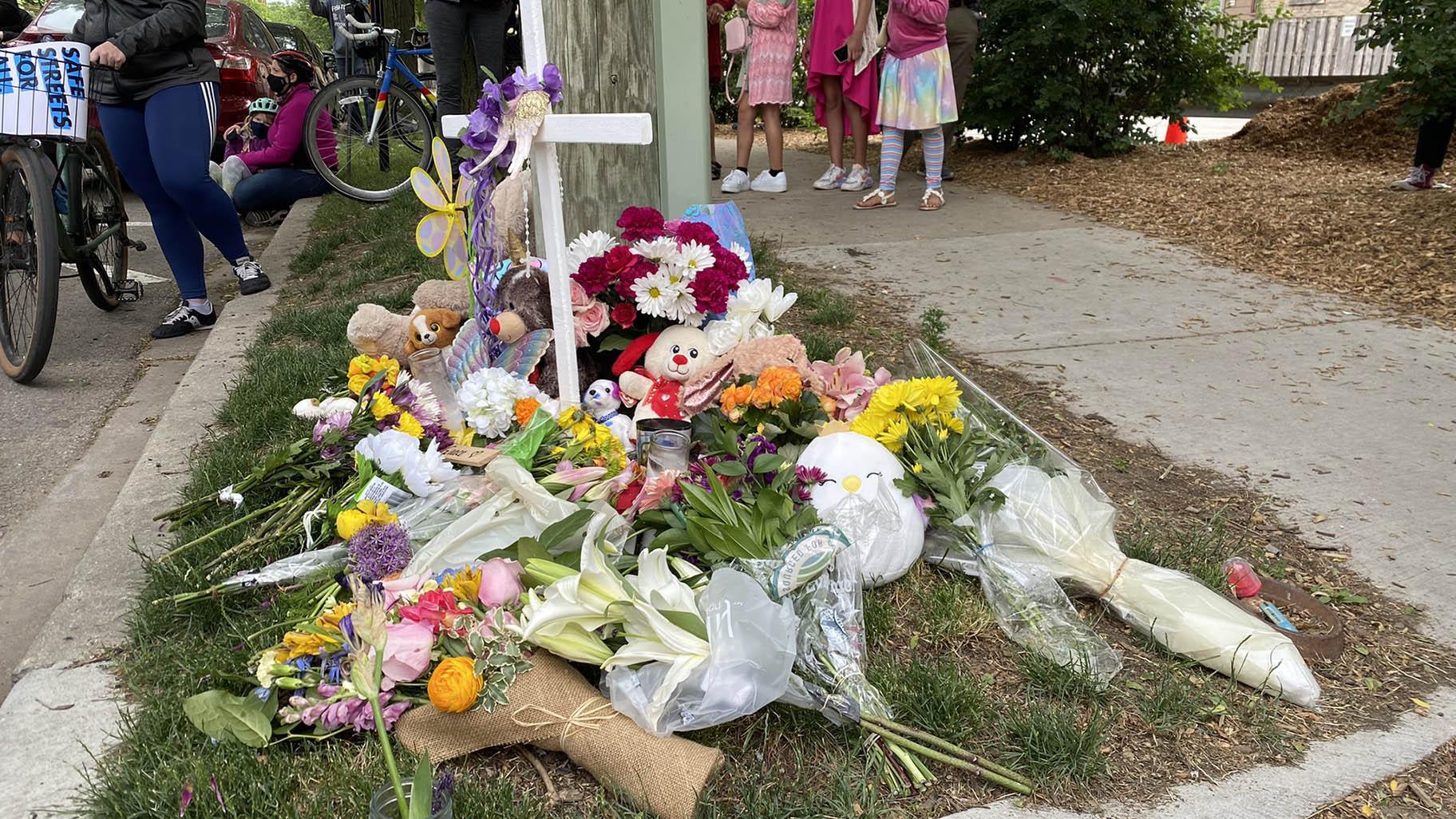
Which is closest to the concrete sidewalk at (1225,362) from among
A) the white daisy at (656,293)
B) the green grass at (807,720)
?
the green grass at (807,720)

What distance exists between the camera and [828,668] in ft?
6.39

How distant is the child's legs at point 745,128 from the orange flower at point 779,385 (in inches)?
197

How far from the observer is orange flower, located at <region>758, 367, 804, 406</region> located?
8.68 feet

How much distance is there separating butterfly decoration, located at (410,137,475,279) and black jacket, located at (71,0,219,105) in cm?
176

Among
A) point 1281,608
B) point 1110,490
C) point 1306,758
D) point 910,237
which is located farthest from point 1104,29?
point 1306,758

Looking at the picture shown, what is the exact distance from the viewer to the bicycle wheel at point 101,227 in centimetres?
466

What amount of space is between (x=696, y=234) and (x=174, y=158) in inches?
101

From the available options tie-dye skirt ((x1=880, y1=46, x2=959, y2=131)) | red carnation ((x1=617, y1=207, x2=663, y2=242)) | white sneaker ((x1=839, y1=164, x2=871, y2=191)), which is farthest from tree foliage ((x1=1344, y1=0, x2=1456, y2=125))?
red carnation ((x1=617, y1=207, x2=663, y2=242))

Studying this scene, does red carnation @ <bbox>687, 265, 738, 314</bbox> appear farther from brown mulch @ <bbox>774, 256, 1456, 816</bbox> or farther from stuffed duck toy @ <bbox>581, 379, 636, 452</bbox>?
brown mulch @ <bbox>774, 256, 1456, 816</bbox>

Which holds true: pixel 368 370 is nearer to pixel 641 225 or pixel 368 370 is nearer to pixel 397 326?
pixel 397 326

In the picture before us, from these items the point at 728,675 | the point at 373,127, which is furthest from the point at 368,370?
the point at 373,127

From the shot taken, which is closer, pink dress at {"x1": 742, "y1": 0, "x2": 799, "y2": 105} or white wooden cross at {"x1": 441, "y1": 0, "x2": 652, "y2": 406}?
white wooden cross at {"x1": 441, "y1": 0, "x2": 652, "y2": 406}

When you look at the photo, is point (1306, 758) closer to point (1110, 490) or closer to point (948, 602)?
point (948, 602)

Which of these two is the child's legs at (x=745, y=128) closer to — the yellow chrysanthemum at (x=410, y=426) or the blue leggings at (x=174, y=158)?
the blue leggings at (x=174, y=158)
